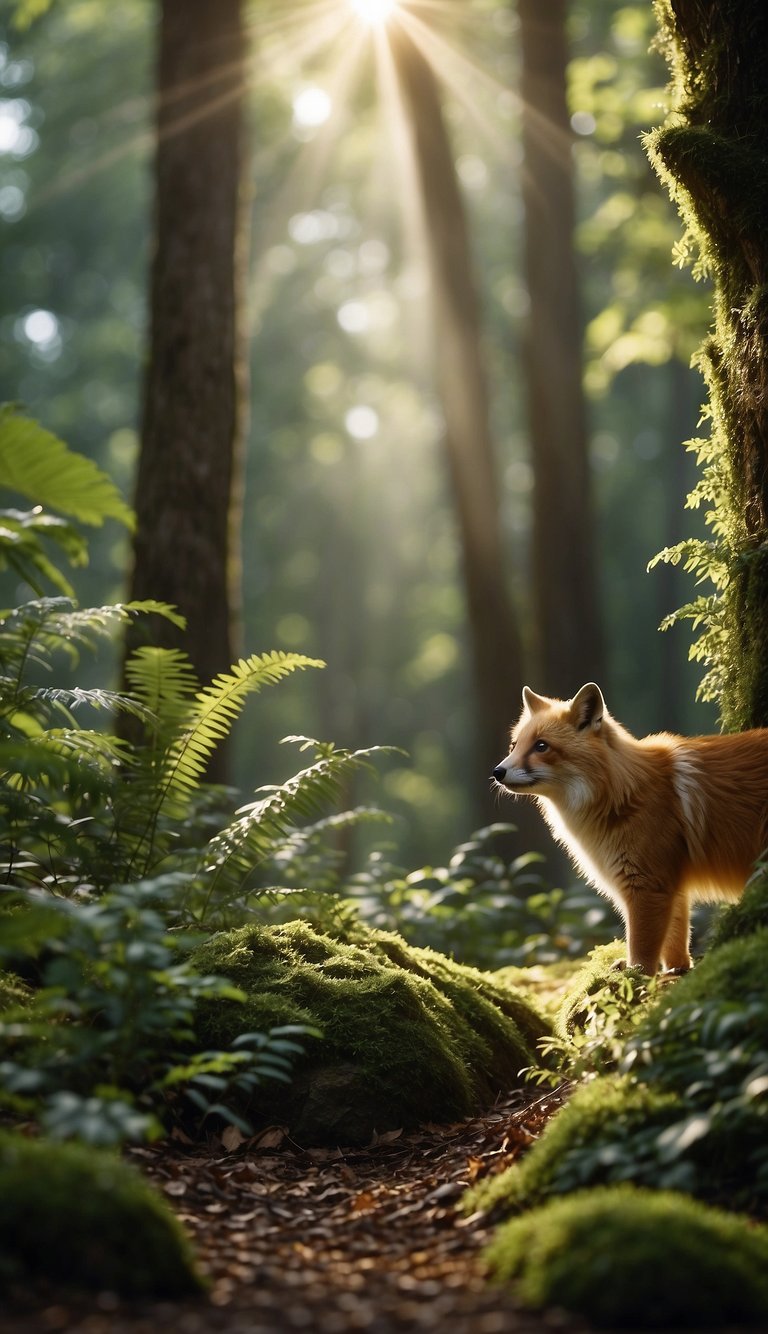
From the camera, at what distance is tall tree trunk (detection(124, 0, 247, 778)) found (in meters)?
9.27

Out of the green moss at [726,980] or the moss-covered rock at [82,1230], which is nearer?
the moss-covered rock at [82,1230]

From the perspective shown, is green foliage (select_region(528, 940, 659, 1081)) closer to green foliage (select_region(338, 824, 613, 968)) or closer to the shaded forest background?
green foliage (select_region(338, 824, 613, 968))

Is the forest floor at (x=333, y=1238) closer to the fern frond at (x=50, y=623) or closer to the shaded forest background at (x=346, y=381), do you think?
the fern frond at (x=50, y=623)

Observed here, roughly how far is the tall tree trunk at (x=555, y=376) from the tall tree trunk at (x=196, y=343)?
5595 mm

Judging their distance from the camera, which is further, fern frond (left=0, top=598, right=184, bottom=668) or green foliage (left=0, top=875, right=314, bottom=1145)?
fern frond (left=0, top=598, right=184, bottom=668)

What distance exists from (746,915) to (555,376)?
11.4 meters

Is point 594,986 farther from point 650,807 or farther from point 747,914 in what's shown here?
point 747,914

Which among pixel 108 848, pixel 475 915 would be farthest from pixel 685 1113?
pixel 475 915

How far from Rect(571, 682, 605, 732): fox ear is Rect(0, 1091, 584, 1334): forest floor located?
75.9 inches

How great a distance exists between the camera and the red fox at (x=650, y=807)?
569 centimetres

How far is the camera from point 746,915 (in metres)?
4.89

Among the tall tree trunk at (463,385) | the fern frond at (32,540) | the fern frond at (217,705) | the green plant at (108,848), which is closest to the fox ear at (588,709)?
the green plant at (108,848)

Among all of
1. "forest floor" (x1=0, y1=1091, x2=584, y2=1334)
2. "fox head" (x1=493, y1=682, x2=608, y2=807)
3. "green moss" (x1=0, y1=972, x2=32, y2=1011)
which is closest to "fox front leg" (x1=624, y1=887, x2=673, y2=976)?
"fox head" (x1=493, y1=682, x2=608, y2=807)

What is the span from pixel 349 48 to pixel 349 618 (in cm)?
2672
